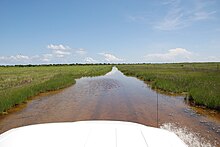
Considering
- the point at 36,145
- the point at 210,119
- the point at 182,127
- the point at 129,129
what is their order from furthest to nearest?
the point at 210,119, the point at 182,127, the point at 129,129, the point at 36,145

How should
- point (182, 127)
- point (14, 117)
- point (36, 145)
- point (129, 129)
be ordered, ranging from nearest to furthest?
point (36, 145) < point (129, 129) < point (182, 127) < point (14, 117)

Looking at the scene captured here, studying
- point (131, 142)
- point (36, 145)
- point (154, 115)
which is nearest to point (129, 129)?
point (131, 142)

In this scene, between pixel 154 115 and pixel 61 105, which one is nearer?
pixel 154 115

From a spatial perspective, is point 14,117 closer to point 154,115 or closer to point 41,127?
point 154,115

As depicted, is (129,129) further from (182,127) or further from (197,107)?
(197,107)

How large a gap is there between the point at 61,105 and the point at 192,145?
23.8 feet

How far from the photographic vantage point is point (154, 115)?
9008 mm

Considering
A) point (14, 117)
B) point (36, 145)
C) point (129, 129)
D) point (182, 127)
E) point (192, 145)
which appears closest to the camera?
point (36, 145)

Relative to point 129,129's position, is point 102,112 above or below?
below

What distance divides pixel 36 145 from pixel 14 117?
7851mm

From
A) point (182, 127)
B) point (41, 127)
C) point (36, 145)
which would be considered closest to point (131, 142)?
point (36, 145)

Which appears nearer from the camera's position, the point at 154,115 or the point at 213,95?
the point at 154,115

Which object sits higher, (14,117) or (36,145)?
(36,145)

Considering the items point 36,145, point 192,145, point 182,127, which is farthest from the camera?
point 182,127
